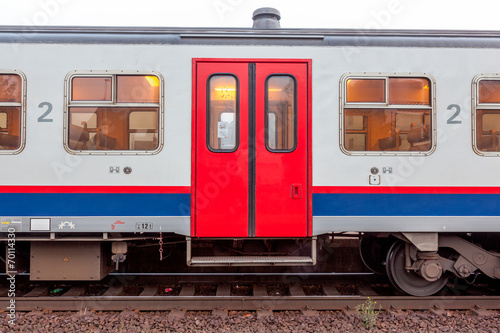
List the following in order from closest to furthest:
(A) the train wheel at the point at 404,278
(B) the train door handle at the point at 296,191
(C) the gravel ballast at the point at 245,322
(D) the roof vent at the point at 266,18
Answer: (C) the gravel ballast at the point at 245,322 → (B) the train door handle at the point at 296,191 → (A) the train wheel at the point at 404,278 → (D) the roof vent at the point at 266,18

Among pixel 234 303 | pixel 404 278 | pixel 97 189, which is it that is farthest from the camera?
pixel 404 278

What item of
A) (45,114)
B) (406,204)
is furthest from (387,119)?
(45,114)

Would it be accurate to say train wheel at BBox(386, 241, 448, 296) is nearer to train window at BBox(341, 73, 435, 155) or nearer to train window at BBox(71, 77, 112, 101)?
train window at BBox(341, 73, 435, 155)

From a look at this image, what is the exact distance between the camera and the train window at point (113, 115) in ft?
15.1

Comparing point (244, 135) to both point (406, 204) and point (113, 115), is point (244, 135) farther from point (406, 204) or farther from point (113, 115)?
point (406, 204)

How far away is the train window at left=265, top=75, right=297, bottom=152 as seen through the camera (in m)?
4.70

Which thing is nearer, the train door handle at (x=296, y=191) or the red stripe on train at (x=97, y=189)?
the red stripe on train at (x=97, y=189)

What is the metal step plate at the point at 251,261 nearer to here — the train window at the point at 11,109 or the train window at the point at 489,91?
the train window at the point at 11,109

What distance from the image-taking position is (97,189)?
15.0 ft

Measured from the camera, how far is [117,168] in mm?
4562

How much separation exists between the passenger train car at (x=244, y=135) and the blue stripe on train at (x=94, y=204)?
0.02 meters

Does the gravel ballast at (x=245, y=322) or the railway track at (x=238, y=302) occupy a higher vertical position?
the railway track at (x=238, y=302)

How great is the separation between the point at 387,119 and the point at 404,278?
2.27 meters

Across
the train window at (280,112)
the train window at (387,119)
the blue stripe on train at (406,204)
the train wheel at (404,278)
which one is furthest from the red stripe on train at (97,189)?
the train wheel at (404,278)
